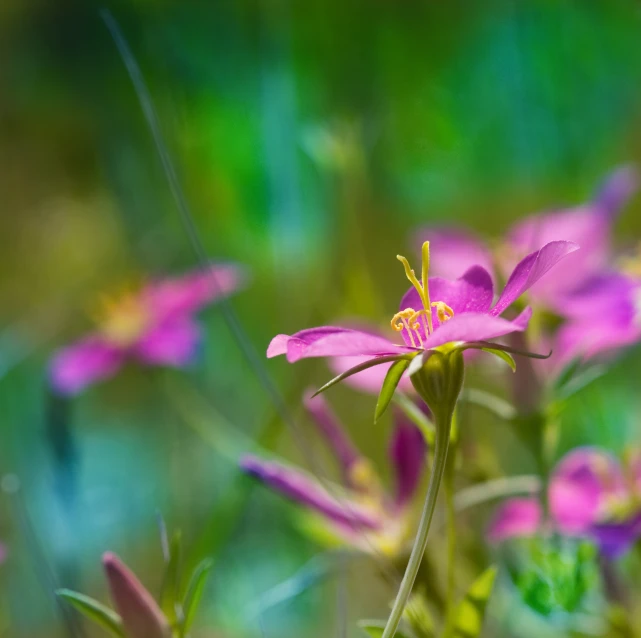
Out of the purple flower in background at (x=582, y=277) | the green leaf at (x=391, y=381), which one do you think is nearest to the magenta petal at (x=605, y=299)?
the purple flower in background at (x=582, y=277)

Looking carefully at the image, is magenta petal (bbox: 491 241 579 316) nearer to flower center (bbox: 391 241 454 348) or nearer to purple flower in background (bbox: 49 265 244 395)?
flower center (bbox: 391 241 454 348)

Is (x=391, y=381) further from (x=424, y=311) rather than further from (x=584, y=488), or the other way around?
(x=584, y=488)

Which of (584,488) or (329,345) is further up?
(329,345)

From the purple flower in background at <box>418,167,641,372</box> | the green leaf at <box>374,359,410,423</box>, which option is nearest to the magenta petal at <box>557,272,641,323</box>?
the purple flower in background at <box>418,167,641,372</box>

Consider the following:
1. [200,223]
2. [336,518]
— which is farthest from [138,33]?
[336,518]

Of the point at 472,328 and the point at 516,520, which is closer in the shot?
the point at 472,328

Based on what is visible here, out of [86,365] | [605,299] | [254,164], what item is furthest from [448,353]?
[254,164]
